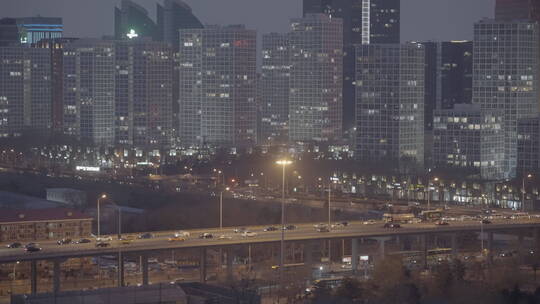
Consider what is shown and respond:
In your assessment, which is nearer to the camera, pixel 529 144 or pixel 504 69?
pixel 529 144

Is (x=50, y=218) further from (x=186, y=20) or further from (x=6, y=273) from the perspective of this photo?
(x=186, y=20)

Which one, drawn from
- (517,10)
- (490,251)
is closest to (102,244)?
(490,251)

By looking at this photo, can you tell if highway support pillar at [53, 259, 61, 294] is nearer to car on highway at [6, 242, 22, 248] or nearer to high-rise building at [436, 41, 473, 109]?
car on highway at [6, 242, 22, 248]

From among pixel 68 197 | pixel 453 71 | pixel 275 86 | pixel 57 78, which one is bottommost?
pixel 68 197

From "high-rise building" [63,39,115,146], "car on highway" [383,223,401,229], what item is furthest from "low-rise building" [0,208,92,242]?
"high-rise building" [63,39,115,146]

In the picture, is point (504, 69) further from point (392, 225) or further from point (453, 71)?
point (392, 225)
